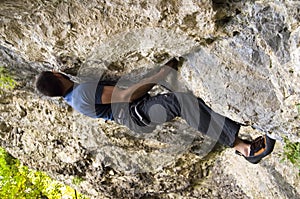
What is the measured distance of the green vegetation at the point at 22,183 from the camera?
843 centimetres

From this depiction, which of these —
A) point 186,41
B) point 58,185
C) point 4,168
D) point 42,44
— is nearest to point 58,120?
point 42,44

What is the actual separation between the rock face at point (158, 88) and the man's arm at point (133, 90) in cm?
13

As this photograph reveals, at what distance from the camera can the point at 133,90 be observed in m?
3.64

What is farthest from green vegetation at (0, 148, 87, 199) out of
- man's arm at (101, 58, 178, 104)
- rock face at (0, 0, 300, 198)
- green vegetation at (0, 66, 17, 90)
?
man's arm at (101, 58, 178, 104)

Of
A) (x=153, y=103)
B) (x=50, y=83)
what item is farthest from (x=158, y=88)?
(x=50, y=83)

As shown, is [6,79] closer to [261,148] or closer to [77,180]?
[77,180]

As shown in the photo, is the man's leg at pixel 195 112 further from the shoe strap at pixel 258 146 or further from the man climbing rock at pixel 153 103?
the shoe strap at pixel 258 146

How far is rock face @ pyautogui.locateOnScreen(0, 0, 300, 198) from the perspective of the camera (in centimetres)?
258

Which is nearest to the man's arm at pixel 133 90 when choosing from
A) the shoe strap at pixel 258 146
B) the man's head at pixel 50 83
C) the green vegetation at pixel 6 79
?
the man's head at pixel 50 83

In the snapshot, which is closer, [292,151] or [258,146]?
[292,151]

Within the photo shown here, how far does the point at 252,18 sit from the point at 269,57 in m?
0.34

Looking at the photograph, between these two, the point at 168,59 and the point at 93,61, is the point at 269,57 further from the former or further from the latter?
the point at 93,61

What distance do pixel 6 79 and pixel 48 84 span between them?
1618mm

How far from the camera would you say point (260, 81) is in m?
2.78
